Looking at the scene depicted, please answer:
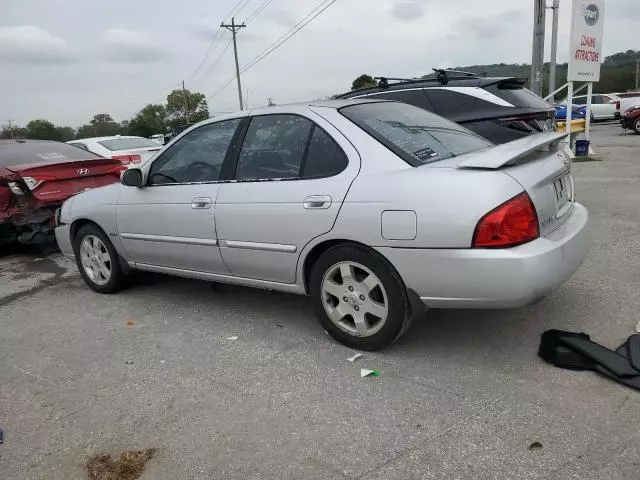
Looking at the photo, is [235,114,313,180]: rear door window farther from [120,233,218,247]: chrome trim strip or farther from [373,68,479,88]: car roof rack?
[373,68,479,88]: car roof rack

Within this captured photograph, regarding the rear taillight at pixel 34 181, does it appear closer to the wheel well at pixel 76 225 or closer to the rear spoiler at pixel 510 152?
the wheel well at pixel 76 225

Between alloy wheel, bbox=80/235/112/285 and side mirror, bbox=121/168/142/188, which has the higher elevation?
side mirror, bbox=121/168/142/188

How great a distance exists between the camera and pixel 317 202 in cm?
334

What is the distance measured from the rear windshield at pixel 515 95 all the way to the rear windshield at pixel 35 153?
5.28 meters

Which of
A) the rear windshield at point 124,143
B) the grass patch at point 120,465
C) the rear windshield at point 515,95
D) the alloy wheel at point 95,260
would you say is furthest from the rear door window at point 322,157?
the rear windshield at point 124,143

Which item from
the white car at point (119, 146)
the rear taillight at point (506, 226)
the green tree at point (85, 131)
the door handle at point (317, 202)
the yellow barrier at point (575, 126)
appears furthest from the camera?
the green tree at point (85, 131)

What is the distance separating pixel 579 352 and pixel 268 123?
248cm

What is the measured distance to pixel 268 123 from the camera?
387 cm

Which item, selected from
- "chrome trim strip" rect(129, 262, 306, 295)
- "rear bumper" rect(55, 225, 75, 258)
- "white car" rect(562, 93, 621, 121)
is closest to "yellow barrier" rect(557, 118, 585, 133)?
"chrome trim strip" rect(129, 262, 306, 295)

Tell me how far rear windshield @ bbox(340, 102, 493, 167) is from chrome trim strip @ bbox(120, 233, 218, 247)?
1355 millimetres

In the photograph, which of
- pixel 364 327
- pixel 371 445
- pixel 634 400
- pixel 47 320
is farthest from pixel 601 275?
pixel 47 320

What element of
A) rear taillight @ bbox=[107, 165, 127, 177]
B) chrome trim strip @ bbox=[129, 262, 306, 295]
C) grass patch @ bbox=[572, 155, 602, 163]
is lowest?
grass patch @ bbox=[572, 155, 602, 163]

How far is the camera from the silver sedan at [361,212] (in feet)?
9.43

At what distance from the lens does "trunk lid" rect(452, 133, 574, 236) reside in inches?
117
